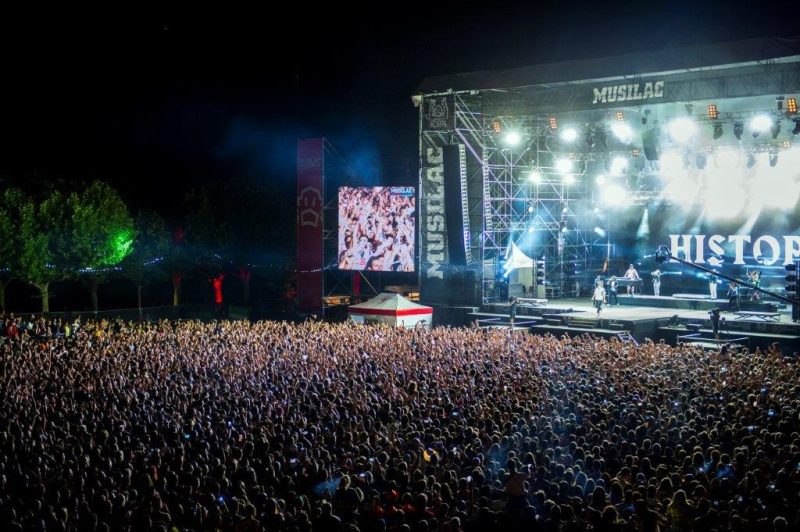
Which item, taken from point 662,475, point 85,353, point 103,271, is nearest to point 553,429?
point 662,475

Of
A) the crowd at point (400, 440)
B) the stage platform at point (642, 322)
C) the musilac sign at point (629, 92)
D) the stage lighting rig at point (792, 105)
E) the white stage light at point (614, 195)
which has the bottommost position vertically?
the crowd at point (400, 440)

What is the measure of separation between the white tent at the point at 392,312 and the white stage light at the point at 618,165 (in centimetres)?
863

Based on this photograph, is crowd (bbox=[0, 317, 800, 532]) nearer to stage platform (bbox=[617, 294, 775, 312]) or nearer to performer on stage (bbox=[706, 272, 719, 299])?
stage platform (bbox=[617, 294, 775, 312])

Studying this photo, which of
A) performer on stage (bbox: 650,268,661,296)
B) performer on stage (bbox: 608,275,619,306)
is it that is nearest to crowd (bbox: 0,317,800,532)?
performer on stage (bbox: 608,275,619,306)

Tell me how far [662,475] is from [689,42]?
17.8m

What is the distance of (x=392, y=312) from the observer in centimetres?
2466

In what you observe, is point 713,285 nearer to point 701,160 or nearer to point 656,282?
point 656,282

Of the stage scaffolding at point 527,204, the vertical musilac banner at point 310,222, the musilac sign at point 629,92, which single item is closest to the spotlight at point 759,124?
the musilac sign at point 629,92

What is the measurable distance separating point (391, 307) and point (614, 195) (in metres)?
10.5

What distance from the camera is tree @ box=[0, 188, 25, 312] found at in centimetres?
3422

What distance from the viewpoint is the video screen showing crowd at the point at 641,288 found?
81.2ft

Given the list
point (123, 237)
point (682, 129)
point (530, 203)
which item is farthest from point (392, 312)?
point (123, 237)

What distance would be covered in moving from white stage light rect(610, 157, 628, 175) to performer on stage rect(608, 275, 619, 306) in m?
3.95

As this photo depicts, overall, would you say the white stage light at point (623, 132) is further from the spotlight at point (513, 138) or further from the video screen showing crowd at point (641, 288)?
the video screen showing crowd at point (641, 288)
